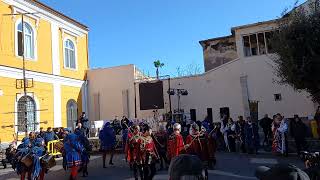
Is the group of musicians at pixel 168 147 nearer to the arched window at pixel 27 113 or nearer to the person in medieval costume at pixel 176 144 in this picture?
the person in medieval costume at pixel 176 144

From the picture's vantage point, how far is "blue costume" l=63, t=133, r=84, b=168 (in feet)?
40.4

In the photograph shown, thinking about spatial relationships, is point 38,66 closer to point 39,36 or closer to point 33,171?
point 39,36

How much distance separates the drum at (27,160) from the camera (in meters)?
12.1

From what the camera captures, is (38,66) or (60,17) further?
(60,17)

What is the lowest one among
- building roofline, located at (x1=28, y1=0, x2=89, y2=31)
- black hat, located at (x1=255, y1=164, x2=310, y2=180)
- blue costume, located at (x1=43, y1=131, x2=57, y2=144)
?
black hat, located at (x1=255, y1=164, x2=310, y2=180)

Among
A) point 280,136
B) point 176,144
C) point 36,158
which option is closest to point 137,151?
point 176,144

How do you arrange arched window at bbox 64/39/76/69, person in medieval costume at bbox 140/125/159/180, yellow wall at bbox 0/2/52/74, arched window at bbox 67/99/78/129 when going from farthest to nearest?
arched window at bbox 64/39/76/69 < arched window at bbox 67/99/78/129 < yellow wall at bbox 0/2/52/74 < person in medieval costume at bbox 140/125/159/180

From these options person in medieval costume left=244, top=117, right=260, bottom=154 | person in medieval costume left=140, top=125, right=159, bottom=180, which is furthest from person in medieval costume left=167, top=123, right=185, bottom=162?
person in medieval costume left=244, top=117, right=260, bottom=154

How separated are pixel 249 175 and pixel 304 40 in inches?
266

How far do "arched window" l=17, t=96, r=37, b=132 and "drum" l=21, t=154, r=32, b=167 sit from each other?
1155 cm

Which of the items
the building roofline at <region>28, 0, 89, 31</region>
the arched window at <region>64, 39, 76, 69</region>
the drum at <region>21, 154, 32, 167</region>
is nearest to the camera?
the drum at <region>21, 154, 32, 167</region>

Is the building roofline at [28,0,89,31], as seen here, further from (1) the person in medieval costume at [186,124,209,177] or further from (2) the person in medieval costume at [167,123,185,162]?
(1) the person in medieval costume at [186,124,209,177]

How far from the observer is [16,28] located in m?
23.9

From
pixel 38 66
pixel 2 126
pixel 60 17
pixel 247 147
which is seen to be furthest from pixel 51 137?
pixel 60 17
